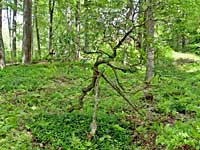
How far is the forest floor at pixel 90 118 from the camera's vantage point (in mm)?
6020

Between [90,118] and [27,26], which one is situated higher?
[27,26]

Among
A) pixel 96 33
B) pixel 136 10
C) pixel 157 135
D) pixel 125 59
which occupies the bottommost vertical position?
pixel 157 135

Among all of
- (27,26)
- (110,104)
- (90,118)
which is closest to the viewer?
(90,118)

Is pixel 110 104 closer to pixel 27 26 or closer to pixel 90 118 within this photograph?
pixel 90 118

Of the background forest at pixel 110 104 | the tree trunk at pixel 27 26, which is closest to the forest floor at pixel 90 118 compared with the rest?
the background forest at pixel 110 104

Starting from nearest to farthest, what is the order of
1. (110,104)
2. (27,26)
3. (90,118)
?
(90,118)
(110,104)
(27,26)

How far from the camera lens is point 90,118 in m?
6.90

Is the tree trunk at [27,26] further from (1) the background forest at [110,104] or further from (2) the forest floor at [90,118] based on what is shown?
(1) the background forest at [110,104]

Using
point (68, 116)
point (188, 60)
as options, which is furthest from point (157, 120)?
point (188, 60)

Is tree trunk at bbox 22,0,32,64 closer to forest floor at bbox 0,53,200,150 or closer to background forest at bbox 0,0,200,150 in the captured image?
forest floor at bbox 0,53,200,150

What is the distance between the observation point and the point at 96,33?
6.47 m

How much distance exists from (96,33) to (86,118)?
77.9 inches

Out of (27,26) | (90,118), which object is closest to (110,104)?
(90,118)

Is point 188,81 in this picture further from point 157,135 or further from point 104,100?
point 157,135
